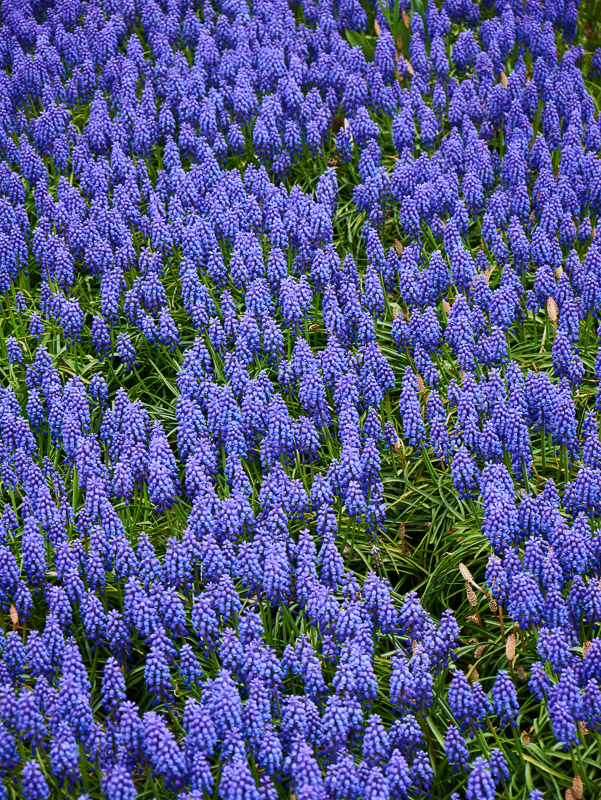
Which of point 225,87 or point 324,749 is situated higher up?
point 225,87

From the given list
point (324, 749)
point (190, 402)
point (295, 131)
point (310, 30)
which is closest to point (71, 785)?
point (324, 749)

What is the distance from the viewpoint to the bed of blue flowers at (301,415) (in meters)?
5.14

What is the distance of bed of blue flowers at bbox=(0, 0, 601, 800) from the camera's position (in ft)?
16.9

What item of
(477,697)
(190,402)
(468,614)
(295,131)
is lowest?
(468,614)

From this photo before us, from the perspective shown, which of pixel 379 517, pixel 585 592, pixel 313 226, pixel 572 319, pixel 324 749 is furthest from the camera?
pixel 313 226

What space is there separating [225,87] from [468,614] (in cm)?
646

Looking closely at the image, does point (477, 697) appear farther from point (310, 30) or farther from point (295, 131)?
point (310, 30)

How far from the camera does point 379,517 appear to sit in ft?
20.7

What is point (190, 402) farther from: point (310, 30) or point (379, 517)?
point (310, 30)

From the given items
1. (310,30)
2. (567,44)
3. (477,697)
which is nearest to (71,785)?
(477,697)

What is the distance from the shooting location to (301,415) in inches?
285

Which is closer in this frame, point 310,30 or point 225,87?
point 225,87

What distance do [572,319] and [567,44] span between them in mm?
6169

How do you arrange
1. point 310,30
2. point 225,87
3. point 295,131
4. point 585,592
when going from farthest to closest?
point 310,30 < point 225,87 < point 295,131 < point 585,592
